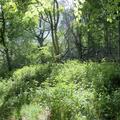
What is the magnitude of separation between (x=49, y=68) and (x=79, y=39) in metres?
30.1

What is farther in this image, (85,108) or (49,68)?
(49,68)

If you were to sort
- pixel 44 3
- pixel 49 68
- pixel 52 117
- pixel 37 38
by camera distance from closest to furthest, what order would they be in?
pixel 44 3, pixel 52 117, pixel 49 68, pixel 37 38

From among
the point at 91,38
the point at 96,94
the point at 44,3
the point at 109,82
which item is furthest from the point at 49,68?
the point at 91,38

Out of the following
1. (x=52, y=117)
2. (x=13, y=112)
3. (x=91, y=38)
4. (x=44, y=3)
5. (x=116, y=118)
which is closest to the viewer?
(x=44, y=3)

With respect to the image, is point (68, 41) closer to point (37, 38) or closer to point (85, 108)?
point (37, 38)

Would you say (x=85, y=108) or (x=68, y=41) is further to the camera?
(x=68, y=41)

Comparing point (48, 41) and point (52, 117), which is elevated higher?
point (52, 117)

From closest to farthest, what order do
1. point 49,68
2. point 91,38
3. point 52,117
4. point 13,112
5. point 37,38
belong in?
point 52,117 → point 13,112 → point 49,68 → point 91,38 → point 37,38

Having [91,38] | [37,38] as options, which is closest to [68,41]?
[37,38]

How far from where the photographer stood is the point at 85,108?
32.5 ft

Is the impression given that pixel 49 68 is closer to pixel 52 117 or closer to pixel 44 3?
pixel 52 117

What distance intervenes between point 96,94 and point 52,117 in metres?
1.89

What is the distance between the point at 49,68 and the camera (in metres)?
19.0

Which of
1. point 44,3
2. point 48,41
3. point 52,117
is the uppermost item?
point 44,3
